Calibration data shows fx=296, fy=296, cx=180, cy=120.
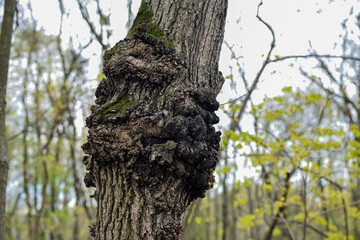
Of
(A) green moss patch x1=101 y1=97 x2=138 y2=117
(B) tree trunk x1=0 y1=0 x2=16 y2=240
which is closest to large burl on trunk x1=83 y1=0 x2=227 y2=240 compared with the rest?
(A) green moss patch x1=101 y1=97 x2=138 y2=117

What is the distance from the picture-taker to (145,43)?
1703mm

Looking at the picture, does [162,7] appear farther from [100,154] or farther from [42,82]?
[42,82]

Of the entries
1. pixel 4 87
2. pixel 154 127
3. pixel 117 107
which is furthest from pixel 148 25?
pixel 4 87

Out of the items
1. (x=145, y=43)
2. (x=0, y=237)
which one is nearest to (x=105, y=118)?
(x=145, y=43)

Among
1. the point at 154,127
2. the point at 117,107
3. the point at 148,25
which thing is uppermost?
the point at 148,25

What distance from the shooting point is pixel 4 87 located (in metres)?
2.79

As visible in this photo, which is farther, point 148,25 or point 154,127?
point 148,25

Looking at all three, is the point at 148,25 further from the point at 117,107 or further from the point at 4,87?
the point at 4,87

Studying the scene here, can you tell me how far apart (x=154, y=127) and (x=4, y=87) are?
204cm

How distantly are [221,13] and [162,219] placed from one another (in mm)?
1344

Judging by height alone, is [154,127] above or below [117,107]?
below

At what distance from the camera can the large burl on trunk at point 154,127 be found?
4.74ft

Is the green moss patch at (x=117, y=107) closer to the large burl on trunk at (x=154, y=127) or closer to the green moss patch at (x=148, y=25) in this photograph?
the large burl on trunk at (x=154, y=127)

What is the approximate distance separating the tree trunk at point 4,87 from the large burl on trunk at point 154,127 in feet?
4.69
